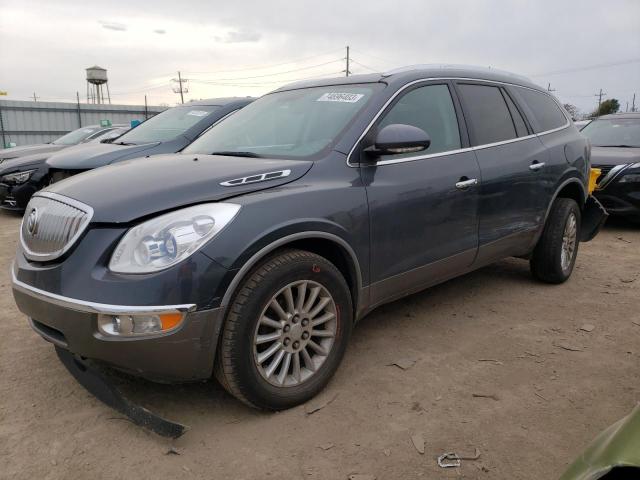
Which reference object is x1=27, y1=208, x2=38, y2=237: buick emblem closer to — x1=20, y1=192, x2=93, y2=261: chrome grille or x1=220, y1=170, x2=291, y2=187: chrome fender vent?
x1=20, y1=192, x2=93, y2=261: chrome grille

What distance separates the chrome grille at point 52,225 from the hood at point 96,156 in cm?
383

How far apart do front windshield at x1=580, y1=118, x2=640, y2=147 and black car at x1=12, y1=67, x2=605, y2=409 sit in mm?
4765

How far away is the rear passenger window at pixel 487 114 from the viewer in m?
3.82

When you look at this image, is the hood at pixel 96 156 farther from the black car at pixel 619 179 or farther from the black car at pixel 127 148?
the black car at pixel 619 179

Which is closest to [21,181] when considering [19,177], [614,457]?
[19,177]

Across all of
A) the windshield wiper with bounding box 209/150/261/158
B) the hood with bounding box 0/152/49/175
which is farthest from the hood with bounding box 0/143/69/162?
the windshield wiper with bounding box 209/150/261/158

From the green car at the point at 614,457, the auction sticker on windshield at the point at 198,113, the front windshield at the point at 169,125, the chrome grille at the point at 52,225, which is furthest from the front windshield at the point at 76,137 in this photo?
the green car at the point at 614,457

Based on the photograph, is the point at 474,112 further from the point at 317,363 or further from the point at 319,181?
the point at 317,363

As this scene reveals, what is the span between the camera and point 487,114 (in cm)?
398

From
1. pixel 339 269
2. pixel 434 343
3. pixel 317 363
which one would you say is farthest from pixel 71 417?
pixel 434 343

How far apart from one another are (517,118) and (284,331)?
9.27ft

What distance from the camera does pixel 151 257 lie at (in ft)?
Answer: 7.45

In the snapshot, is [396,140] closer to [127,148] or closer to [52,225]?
[52,225]

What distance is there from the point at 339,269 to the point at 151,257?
1.09 m
